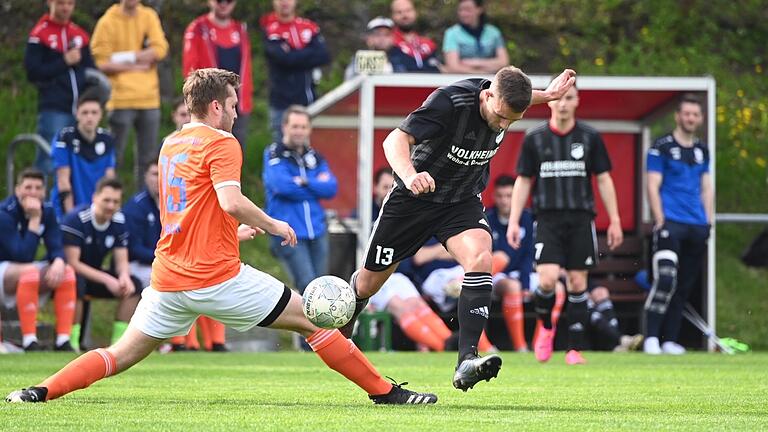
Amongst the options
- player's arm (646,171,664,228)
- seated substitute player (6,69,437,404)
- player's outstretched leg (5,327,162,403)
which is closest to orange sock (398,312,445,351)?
player's arm (646,171,664,228)

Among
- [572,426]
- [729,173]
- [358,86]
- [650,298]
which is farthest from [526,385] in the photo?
[729,173]

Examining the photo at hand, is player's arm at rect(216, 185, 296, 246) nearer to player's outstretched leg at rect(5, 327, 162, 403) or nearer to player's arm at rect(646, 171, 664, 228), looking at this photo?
player's outstretched leg at rect(5, 327, 162, 403)

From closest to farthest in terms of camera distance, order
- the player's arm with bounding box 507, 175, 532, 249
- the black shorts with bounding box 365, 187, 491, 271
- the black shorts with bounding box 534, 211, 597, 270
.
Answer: the black shorts with bounding box 365, 187, 491, 271
the player's arm with bounding box 507, 175, 532, 249
the black shorts with bounding box 534, 211, 597, 270

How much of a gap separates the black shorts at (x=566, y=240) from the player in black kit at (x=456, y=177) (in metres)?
3.43

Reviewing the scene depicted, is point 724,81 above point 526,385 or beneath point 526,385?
above

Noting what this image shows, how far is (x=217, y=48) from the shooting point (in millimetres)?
15852

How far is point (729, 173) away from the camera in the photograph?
20.9m

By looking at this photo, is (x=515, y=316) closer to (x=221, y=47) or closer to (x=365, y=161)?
(x=365, y=161)

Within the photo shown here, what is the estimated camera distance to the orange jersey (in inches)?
288

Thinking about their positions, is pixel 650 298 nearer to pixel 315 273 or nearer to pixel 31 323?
pixel 315 273

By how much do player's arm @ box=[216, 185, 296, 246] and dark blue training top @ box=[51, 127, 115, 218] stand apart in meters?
7.87

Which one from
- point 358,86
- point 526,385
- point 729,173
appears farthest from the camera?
point 729,173

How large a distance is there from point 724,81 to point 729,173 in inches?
67.6

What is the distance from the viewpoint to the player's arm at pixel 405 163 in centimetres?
781
